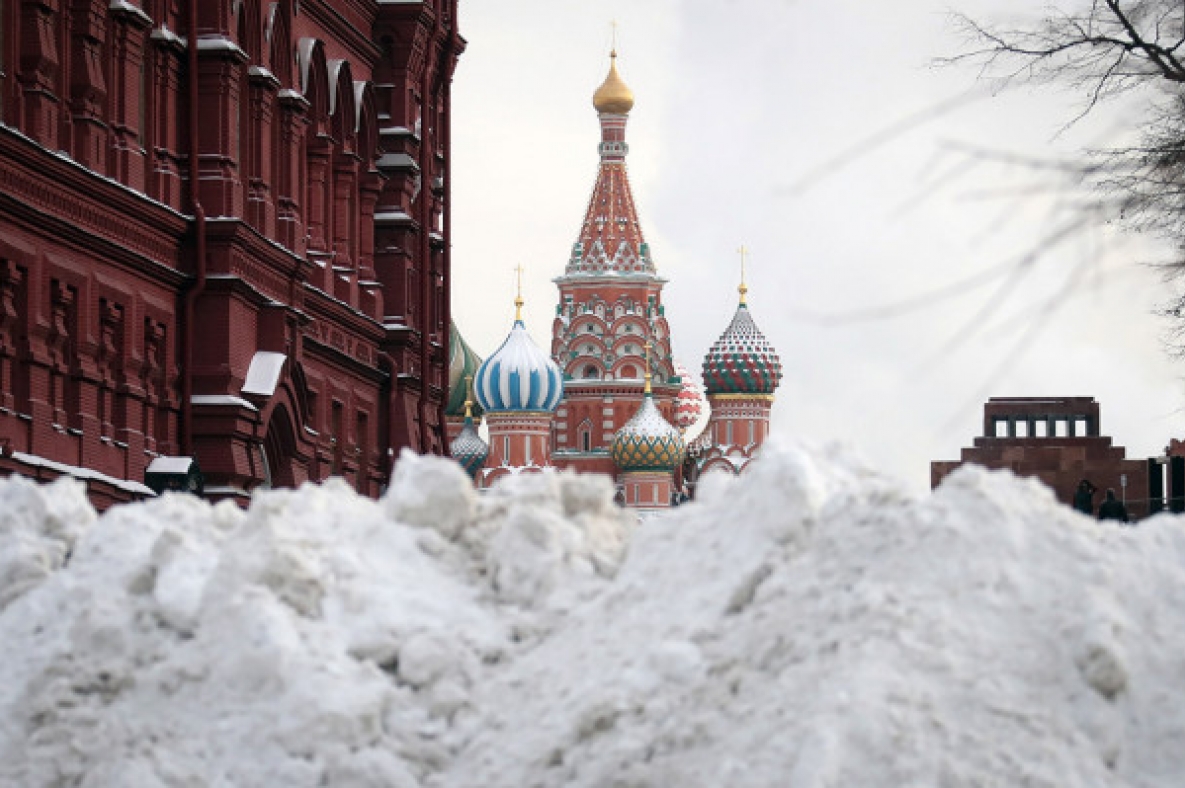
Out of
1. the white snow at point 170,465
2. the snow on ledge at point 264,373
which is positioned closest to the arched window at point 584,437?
the snow on ledge at point 264,373

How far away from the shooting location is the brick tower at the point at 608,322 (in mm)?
101938

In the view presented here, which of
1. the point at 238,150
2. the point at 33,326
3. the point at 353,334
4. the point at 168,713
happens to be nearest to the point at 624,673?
the point at 168,713

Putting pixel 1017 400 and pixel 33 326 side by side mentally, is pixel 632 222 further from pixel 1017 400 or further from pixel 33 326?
pixel 33 326

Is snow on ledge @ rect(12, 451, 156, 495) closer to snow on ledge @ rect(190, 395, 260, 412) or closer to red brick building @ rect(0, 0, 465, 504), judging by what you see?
red brick building @ rect(0, 0, 465, 504)

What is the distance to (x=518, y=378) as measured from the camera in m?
94.9

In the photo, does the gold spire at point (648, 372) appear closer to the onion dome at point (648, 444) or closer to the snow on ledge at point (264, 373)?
the onion dome at point (648, 444)

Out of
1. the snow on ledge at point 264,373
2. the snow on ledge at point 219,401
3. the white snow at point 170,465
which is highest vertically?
the snow on ledge at point 264,373

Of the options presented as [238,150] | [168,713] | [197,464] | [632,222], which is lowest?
[168,713]

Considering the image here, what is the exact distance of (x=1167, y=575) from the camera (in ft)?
24.8

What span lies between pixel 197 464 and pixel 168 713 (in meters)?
17.5

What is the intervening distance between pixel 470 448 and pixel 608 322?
9595mm

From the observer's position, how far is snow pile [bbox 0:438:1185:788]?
22.9 feet

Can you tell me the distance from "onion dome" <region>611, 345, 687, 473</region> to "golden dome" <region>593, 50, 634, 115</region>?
11117 millimetres

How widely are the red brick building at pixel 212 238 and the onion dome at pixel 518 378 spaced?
59380 millimetres
